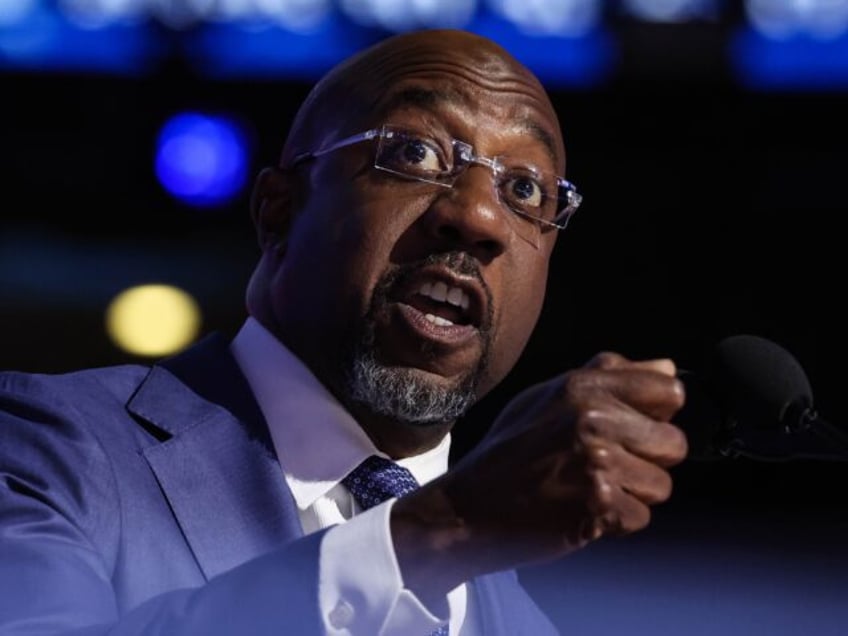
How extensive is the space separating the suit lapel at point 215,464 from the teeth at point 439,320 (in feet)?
0.73

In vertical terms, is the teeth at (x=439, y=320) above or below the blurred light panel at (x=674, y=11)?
below

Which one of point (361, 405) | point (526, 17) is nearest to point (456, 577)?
point (361, 405)

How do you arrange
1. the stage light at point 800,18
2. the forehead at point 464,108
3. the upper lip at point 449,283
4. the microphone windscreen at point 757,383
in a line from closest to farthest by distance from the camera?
the microphone windscreen at point 757,383, the upper lip at point 449,283, the forehead at point 464,108, the stage light at point 800,18

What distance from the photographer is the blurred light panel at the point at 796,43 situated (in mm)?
3844

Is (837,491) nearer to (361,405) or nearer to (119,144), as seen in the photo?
(119,144)

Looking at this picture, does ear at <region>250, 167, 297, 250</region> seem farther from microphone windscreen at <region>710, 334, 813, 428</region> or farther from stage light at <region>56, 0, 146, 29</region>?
stage light at <region>56, 0, 146, 29</region>

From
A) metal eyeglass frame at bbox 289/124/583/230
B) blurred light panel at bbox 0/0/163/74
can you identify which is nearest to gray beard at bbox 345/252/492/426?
metal eyeglass frame at bbox 289/124/583/230

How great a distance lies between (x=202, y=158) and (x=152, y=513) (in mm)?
2478

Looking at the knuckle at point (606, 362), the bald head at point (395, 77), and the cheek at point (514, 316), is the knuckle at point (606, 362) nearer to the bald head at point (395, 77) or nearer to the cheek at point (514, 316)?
the cheek at point (514, 316)

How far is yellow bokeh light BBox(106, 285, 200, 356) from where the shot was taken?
4250 millimetres

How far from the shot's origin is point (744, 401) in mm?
1498

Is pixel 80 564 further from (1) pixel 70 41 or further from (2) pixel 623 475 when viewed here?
(1) pixel 70 41

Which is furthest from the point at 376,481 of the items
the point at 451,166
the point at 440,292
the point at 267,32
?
the point at 267,32

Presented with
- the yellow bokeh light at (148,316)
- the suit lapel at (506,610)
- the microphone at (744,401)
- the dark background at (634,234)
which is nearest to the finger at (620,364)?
the microphone at (744,401)
